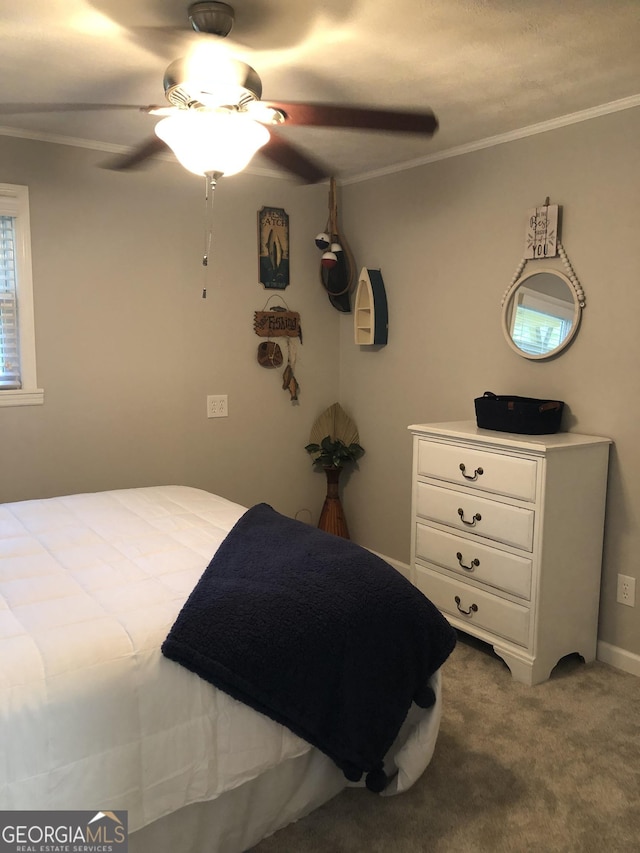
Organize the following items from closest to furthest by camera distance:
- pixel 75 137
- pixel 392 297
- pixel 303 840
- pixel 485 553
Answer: pixel 303 840 → pixel 485 553 → pixel 75 137 → pixel 392 297

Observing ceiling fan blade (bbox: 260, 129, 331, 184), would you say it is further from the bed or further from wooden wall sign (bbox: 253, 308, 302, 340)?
the bed

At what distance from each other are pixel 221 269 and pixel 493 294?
1.48 meters

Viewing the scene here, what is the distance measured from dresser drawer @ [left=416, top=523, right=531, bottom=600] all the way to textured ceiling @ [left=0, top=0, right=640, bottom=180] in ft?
5.96

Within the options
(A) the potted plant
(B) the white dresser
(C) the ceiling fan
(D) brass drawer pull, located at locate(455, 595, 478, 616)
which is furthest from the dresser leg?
(C) the ceiling fan

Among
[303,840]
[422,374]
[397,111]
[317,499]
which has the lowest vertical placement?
[303,840]

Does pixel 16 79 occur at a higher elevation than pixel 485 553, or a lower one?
higher

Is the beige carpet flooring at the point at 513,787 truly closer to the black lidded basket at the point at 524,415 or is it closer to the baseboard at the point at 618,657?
the baseboard at the point at 618,657

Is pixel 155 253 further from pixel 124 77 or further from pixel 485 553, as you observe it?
pixel 485 553

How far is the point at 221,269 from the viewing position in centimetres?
365

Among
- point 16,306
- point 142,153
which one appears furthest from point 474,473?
point 16,306

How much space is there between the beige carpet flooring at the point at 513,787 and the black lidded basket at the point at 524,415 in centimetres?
104

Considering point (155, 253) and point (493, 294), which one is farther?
point (155, 253)

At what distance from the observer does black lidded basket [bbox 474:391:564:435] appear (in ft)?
9.05

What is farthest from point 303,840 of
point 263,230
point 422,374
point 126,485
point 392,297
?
point 263,230
